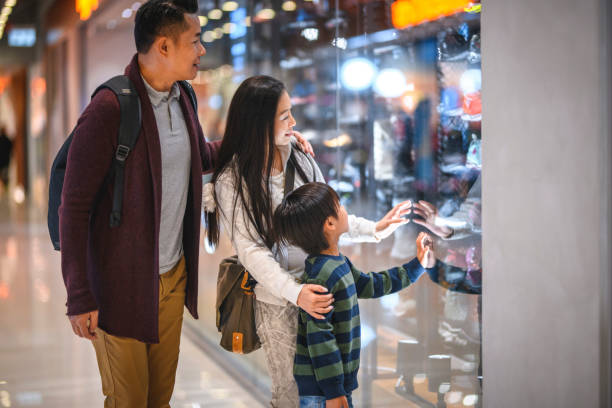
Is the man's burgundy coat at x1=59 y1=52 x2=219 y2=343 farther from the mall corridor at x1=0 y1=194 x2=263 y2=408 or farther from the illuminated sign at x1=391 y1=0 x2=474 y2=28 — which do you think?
the mall corridor at x1=0 y1=194 x2=263 y2=408

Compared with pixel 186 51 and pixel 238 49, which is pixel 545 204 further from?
pixel 238 49

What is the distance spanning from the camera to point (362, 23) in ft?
9.53

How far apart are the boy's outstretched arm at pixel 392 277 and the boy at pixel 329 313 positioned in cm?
9

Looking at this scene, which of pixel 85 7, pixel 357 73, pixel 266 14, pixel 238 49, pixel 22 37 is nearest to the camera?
pixel 357 73

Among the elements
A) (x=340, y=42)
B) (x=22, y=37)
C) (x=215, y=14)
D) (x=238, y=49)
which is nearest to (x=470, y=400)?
(x=340, y=42)

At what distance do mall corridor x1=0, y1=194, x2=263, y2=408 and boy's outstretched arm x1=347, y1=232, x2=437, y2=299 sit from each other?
1.75 m

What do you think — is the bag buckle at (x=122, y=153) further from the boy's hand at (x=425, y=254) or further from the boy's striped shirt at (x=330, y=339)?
the boy's hand at (x=425, y=254)

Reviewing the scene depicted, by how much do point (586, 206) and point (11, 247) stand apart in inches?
385

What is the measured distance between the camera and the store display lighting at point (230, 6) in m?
4.50

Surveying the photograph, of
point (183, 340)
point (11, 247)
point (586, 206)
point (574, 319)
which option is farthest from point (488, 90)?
point (11, 247)

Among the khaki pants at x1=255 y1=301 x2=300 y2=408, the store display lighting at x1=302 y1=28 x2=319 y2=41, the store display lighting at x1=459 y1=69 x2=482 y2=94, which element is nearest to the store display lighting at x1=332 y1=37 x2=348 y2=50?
the store display lighting at x1=302 y1=28 x2=319 y2=41

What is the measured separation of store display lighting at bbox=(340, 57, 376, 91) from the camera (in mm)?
2906

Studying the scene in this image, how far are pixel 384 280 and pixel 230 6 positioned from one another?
3.01 m

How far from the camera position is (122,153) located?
2002 millimetres
